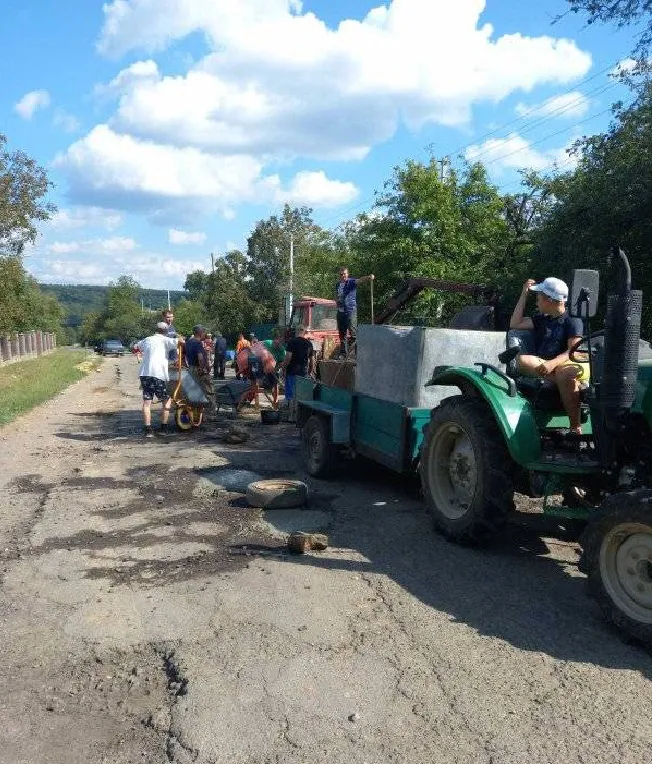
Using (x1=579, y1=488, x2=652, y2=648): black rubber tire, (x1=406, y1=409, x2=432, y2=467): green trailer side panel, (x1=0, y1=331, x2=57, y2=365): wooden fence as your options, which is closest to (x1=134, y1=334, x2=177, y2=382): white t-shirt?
(x1=406, y1=409, x2=432, y2=467): green trailer side panel

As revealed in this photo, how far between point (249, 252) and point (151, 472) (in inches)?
1935

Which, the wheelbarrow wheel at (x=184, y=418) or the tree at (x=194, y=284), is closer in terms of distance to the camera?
the wheelbarrow wheel at (x=184, y=418)

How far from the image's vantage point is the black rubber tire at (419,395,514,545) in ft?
17.1

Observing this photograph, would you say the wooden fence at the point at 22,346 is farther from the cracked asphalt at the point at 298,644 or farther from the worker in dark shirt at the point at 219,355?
the cracked asphalt at the point at 298,644

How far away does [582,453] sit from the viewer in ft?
16.3

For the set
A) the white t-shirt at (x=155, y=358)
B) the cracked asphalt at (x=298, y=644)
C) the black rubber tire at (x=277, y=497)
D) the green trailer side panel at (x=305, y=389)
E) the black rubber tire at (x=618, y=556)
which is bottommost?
the cracked asphalt at (x=298, y=644)

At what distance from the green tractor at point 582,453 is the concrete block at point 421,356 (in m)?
Result: 0.45

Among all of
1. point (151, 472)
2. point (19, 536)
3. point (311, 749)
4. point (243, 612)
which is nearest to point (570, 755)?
point (311, 749)

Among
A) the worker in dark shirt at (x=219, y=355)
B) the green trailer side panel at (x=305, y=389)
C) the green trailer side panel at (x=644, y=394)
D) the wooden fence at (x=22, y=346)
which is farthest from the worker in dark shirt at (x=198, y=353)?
the wooden fence at (x=22, y=346)

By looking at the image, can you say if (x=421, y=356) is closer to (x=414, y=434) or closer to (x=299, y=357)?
(x=414, y=434)

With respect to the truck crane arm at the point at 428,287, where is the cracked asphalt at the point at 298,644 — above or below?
below

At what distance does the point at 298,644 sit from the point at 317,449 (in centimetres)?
440

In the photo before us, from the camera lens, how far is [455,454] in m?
5.93

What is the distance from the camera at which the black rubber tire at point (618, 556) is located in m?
3.81
